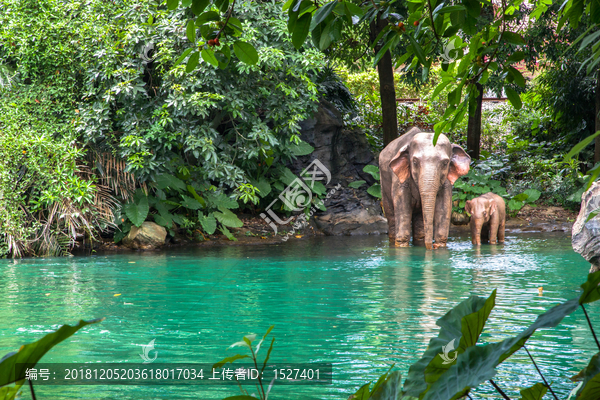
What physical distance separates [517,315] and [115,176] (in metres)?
8.81

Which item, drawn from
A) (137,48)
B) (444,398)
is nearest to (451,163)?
(137,48)

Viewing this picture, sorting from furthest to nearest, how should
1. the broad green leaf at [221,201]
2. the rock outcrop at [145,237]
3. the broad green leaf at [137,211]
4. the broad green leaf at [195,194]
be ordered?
1. the broad green leaf at [221,201]
2. the broad green leaf at [195,194]
3. the rock outcrop at [145,237]
4. the broad green leaf at [137,211]

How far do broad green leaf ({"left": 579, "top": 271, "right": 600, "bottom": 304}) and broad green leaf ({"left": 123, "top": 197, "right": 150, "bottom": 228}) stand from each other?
1054 cm

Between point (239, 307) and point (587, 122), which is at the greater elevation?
point (587, 122)

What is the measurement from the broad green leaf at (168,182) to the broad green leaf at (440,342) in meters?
10.6

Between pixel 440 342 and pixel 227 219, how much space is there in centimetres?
1151

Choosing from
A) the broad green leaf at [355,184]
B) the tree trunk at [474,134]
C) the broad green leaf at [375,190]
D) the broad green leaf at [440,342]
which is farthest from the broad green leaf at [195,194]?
the broad green leaf at [440,342]

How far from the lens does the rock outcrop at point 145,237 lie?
1109 centimetres

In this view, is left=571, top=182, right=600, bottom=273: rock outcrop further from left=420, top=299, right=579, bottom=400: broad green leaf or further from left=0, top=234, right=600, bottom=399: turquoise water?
left=420, top=299, right=579, bottom=400: broad green leaf

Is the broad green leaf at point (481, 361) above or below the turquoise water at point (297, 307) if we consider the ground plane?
→ above

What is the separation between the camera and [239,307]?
200 inches

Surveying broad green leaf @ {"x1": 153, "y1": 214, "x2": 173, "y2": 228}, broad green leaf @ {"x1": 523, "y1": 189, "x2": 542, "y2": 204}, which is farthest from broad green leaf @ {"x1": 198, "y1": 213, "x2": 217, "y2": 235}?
broad green leaf @ {"x1": 523, "y1": 189, "x2": 542, "y2": 204}

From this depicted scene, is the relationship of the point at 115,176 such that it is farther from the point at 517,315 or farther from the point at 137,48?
the point at 517,315

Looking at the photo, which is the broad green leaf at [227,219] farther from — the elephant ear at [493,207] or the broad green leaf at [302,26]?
the broad green leaf at [302,26]
